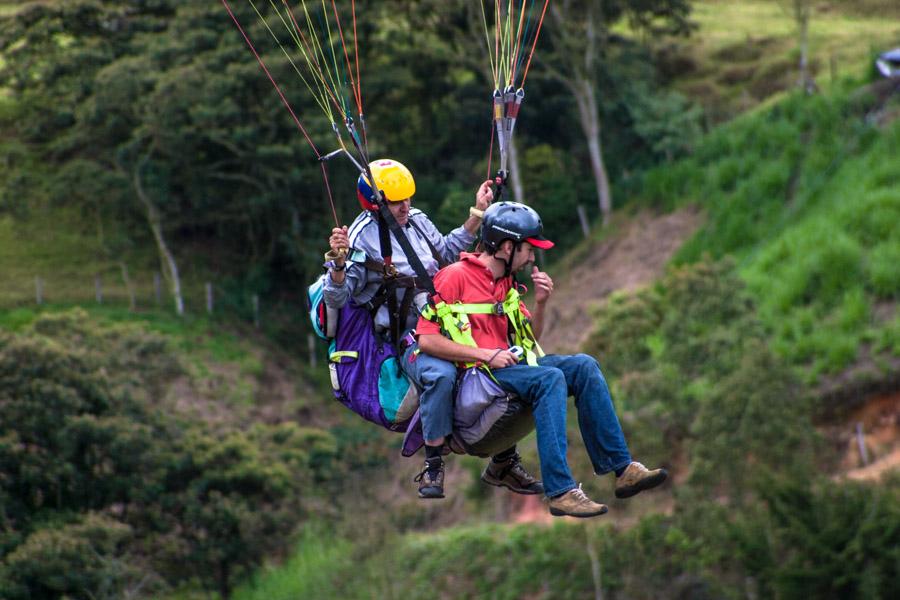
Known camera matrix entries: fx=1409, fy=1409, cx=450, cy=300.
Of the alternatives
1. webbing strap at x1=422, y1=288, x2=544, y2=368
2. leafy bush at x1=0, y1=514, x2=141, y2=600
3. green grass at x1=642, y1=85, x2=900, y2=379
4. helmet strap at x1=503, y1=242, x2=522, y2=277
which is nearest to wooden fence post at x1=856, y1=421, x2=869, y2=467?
green grass at x1=642, y1=85, x2=900, y2=379

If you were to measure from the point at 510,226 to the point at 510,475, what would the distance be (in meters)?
2.31

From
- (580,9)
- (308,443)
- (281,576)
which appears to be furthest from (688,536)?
(580,9)

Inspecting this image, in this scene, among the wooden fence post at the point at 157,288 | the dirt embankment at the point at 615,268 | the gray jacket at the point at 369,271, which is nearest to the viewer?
the gray jacket at the point at 369,271

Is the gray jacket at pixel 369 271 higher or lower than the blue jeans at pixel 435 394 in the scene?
higher

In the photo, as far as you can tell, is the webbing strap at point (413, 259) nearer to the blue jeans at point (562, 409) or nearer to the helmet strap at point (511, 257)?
the helmet strap at point (511, 257)

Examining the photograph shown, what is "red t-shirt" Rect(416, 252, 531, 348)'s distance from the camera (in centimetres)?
964

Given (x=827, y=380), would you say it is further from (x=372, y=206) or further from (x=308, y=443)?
(x=372, y=206)

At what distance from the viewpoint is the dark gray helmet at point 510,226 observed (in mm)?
9516

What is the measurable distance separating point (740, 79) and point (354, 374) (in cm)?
3870

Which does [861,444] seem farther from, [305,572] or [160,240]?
[160,240]

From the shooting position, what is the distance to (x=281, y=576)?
104 ft

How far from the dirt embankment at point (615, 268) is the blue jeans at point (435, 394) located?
89.0 ft

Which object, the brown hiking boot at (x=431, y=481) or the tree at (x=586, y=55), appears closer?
the brown hiking boot at (x=431, y=481)

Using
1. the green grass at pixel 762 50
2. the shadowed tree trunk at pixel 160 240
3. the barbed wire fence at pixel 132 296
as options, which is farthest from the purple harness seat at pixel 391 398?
the green grass at pixel 762 50
